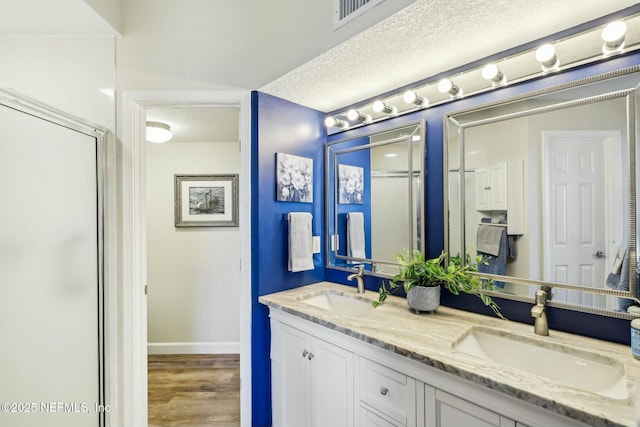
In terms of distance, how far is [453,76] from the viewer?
54.5 inches

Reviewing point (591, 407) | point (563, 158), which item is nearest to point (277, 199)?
point (563, 158)

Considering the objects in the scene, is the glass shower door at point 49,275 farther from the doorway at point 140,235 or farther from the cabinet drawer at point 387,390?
the cabinet drawer at point 387,390

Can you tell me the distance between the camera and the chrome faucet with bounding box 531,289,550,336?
1.11m

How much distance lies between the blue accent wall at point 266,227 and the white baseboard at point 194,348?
1335mm

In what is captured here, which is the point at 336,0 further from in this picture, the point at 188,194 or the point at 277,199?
the point at 188,194

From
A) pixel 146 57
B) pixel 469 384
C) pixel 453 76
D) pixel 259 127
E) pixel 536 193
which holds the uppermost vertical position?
pixel 146 57

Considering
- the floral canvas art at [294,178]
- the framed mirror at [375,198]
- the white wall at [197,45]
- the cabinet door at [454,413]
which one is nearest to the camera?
the cabinet door at [454,413]

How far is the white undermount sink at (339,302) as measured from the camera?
1688mm

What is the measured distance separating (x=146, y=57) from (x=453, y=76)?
176 centimetres

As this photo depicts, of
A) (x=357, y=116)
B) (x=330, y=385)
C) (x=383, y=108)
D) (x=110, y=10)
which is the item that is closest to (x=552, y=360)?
(x=330, y=385)

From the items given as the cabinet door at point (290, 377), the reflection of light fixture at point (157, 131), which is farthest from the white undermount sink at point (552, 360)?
the reflection of light fixture at point (157, 131)

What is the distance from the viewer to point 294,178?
6.30 feet

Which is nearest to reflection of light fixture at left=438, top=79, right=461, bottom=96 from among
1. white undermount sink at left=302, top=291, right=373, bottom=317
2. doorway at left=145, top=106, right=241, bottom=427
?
white undermount sink at left=302, top=291, right=373, bottom=317

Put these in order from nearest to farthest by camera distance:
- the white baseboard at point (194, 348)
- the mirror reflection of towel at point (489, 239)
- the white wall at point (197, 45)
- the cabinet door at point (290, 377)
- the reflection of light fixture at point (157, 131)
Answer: the mirror reflection of towel at point (489, 239), the cabinet door at point (290, 377), the white wall at point (197, 45), the reflection of light fixture at point (157, 131), the white baseboard at point (194, 348)
